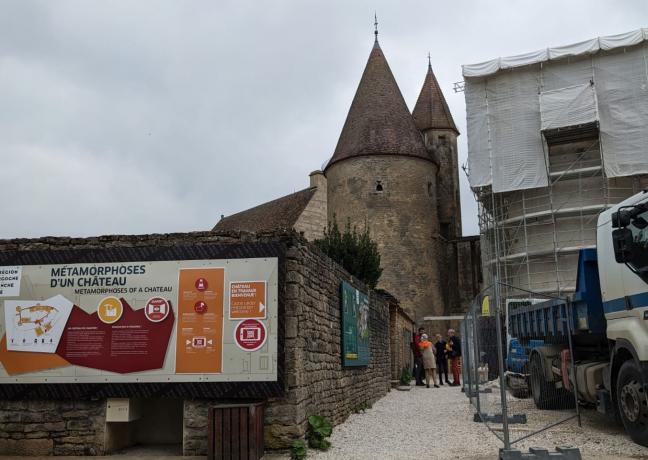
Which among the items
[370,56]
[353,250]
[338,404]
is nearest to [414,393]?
[338,404]

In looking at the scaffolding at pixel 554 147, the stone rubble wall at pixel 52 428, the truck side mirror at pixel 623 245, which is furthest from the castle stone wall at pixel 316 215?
the truck side mirror at pixel 623 245

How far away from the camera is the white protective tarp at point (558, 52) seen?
26.1 m

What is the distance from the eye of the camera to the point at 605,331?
8.23 meters

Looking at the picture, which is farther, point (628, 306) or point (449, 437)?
point (449, 437)

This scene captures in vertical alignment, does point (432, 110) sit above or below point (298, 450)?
above

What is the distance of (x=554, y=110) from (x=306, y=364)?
21907 millimetres

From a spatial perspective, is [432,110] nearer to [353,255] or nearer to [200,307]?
[353,255]

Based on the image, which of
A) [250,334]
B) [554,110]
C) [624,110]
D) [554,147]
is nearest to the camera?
[250,334]

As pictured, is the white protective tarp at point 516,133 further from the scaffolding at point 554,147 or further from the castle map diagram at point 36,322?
the castle map diagram at point 36,322

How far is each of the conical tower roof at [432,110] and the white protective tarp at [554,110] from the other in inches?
439

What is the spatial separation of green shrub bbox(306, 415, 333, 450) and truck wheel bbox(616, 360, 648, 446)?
11.2 ft

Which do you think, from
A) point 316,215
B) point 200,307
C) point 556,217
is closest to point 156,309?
point 200,307

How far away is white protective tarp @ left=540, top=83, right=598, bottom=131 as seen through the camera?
85.3 feet

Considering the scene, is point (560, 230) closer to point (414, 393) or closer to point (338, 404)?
point (414, 393)
